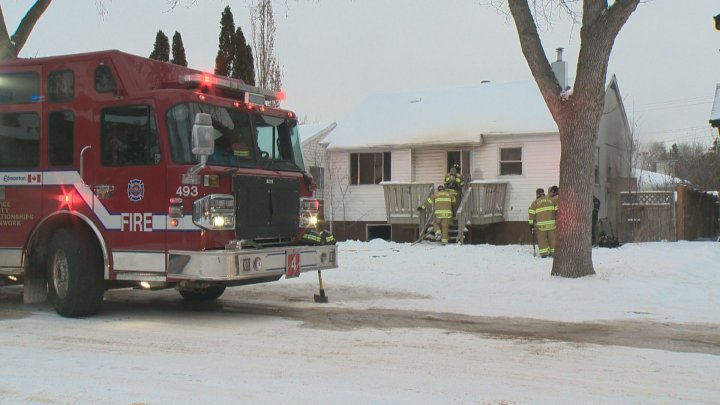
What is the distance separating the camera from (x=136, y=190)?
7.55 meters

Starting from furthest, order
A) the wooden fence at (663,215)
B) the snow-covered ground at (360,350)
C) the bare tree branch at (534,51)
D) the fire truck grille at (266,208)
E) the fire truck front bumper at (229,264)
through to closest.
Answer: the wooden fence at (663,215)
the bare tree branch at (534,51)
the fire truck grille at (266,208)
the fire truck front bumper at (229,264)
the snow-covered ground at (360,350)

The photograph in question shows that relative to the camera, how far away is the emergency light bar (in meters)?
7.93

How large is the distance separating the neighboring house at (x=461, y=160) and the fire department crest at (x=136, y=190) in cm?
1270

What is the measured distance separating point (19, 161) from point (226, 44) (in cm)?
2046

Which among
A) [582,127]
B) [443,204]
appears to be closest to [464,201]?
[443,204]

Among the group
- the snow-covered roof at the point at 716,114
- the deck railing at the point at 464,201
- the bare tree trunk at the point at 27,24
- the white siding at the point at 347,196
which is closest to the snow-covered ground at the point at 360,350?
the bare tree trunk at the point at 27,24

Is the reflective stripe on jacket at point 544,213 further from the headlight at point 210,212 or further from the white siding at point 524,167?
the headlight at point 210,212

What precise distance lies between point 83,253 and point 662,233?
1849 centimetres

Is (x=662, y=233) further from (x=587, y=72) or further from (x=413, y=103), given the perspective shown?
(x=587, y=72)

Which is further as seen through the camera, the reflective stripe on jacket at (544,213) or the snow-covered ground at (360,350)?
the reflective stripe on jacket at (544,213)

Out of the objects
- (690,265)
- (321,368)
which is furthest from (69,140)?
(690,265)

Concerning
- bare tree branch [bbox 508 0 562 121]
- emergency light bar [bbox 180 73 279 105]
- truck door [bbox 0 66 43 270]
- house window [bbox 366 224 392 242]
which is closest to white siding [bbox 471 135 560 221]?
house window [bbox 366 224 392 242]

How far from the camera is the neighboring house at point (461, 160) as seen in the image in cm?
2094

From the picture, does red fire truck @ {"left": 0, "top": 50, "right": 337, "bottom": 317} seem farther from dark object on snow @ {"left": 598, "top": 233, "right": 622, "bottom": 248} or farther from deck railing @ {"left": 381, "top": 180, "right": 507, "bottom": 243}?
deck railing @ {"left": 381, "top": 180, "right": 507, "bottom": 243}
